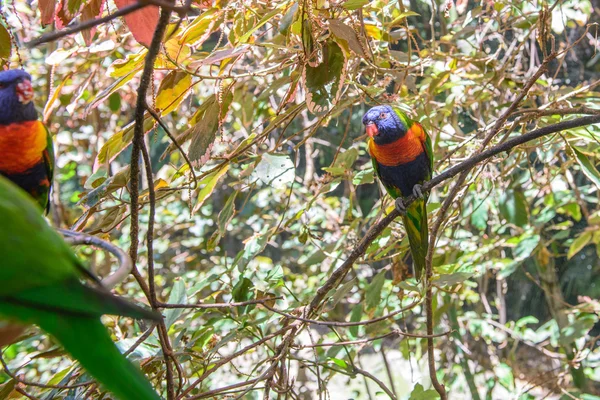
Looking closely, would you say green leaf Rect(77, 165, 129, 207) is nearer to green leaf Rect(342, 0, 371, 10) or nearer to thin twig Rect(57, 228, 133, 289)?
thin twig Rect(57, 228, 133, 289)

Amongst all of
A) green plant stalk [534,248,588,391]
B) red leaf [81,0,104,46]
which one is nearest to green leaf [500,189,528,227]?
green plant stalk [534,248,588,391]

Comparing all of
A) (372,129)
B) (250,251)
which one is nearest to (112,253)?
(250,251)

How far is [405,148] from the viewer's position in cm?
212

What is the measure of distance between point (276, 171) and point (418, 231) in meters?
0.67

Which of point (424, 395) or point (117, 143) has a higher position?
point (117, 143)

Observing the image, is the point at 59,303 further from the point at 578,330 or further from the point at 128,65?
the point at 578,330

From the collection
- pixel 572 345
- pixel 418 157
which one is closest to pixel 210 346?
pixel 418 157

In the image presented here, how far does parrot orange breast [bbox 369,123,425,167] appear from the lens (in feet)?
6.93

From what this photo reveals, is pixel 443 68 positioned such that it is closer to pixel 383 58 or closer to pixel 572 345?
pixel 383 58

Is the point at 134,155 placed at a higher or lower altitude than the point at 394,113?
higher

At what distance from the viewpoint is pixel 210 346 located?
1.64 metres

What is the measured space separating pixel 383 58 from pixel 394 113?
0.21m

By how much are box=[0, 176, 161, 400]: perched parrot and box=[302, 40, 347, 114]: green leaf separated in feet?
2.60

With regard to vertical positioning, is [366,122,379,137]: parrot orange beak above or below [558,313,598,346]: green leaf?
above
